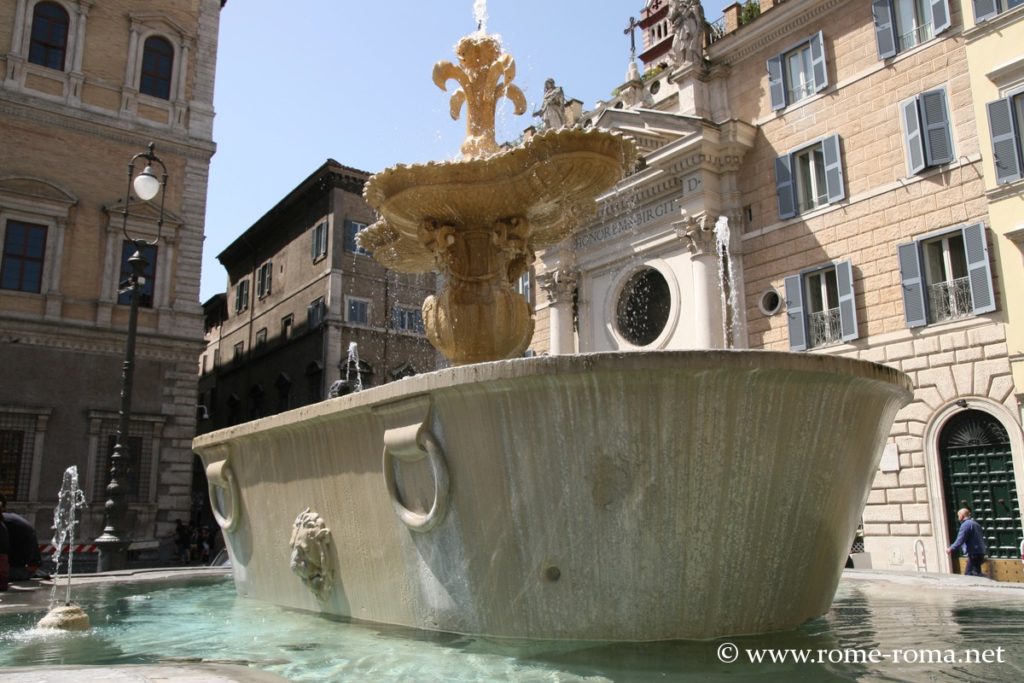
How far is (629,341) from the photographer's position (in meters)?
22.7

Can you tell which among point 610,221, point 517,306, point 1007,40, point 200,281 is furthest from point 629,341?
point 517,306

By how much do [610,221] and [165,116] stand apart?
1432cm

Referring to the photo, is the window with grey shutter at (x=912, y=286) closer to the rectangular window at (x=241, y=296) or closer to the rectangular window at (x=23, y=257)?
the rectangular window at (x=23, y=257)

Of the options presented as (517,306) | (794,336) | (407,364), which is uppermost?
(407,364)

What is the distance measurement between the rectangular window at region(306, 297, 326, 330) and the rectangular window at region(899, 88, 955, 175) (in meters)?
22.1

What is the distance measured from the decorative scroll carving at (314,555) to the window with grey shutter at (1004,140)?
570 inches

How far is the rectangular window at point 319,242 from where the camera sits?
33062 mm

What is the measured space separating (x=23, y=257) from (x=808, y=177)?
21.1m

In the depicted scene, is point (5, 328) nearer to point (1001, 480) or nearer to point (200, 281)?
point (200, 281)

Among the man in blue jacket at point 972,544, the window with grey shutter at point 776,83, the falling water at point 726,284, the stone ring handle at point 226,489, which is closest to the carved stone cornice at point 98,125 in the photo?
the falling water at point 726,284

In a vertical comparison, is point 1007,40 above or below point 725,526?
above

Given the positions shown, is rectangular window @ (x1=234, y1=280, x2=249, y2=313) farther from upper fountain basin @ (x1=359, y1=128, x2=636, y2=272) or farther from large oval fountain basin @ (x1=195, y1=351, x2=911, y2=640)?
large oval fountain basin @ (x1=195, y1=351, x2=911, y2=640)

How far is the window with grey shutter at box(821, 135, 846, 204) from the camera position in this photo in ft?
59.2

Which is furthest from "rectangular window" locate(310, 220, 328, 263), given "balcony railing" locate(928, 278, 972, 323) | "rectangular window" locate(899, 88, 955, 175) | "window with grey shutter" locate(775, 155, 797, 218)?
"balcony railing" locate(928, 278, 972, 323)
